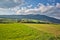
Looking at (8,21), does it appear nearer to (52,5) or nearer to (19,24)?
(19,24)

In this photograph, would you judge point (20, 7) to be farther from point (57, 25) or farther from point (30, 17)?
point (57, 25)

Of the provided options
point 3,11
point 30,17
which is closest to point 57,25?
point 30,17

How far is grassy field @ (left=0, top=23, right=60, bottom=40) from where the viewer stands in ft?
8.88

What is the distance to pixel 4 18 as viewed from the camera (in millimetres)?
2838

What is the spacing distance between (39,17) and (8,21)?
654mm

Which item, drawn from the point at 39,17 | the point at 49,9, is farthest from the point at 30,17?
the point at 49,9

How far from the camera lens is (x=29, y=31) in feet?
9.08

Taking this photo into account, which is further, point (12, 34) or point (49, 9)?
point (49, 9)

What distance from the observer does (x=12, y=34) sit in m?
2.72

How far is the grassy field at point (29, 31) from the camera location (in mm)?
2707

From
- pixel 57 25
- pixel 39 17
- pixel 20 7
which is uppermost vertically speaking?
pixel 20 7

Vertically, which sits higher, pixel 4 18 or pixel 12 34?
pixel 4 18

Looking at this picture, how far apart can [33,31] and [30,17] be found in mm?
303

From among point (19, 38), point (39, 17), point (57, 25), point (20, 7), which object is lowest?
point (19, 38)
